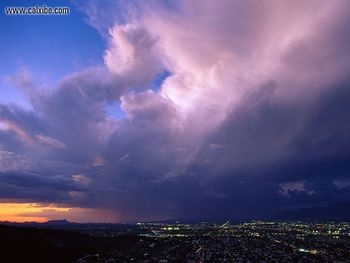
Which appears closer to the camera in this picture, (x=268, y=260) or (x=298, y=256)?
(x=268, y=260)

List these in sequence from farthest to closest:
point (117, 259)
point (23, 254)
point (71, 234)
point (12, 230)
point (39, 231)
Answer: point (71, 234) < point (39, 231) < point (12, 230) < point (117, 259) < point (23, 254)

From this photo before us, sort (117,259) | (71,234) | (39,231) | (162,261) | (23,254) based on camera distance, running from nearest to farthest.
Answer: (23,254)
(162,261)
(117,259)
(39,231)
(71,234)

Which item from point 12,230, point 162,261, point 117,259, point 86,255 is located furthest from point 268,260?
point 12,230

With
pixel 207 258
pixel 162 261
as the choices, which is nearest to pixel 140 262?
pixel 162 261

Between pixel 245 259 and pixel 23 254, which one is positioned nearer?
pixel 23 254

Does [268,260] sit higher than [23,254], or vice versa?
[23,254]

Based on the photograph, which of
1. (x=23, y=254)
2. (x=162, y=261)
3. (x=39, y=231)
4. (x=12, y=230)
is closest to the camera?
(x=23, y=254)

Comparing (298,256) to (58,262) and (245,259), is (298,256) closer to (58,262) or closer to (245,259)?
(245,259)

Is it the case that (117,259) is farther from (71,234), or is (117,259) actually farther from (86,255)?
(71,234)

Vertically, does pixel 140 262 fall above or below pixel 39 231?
below
